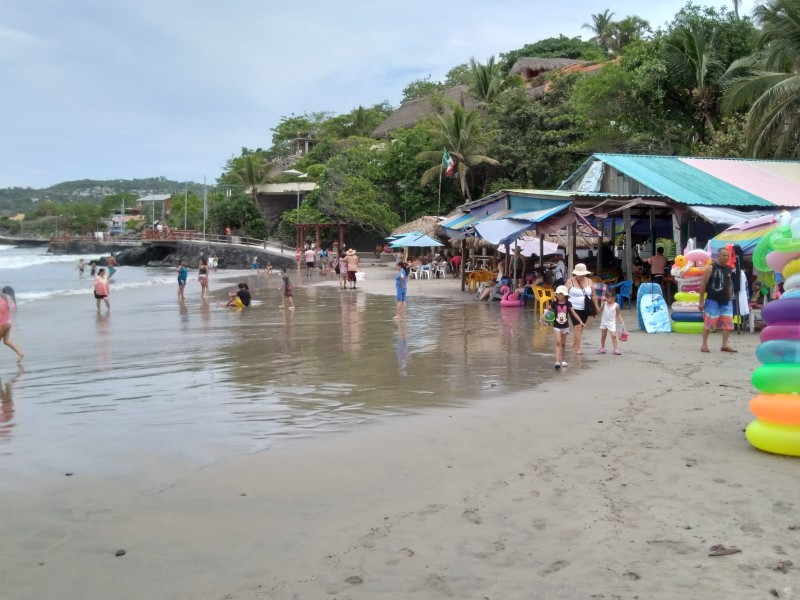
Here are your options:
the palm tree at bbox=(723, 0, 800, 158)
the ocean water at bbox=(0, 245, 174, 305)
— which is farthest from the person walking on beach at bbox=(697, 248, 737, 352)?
the ocean water at bbox=(0, 245, 174, 305)

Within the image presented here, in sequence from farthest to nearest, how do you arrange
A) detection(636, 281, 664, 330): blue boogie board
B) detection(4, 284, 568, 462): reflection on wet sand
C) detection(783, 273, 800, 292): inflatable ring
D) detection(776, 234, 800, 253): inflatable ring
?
detection(636, 281, 664, 330): blue boogie board, detection(4, 284, 568, 462): reflection on wet sand, detection(776, 234, 800, 253): inflatable ring, detection(783, 273, 800, 292): inflatable ring

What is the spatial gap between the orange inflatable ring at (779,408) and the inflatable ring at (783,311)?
621 millimetres

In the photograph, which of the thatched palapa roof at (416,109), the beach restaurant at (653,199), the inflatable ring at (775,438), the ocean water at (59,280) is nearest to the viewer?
the inflatable ring at (775,438)

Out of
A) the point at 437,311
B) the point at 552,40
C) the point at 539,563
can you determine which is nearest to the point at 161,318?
the point at 437,311

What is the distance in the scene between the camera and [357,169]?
47.4m

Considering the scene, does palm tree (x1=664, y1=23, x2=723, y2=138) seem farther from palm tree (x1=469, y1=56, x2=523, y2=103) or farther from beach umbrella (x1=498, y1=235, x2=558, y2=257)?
palm tree (x1=469, y1=56, x2=523, y2=103)

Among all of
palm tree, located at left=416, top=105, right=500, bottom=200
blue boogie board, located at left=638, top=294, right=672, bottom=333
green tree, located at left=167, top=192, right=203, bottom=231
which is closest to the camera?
blue boogie board, located at left=638, top=294, right=672, bottom=333

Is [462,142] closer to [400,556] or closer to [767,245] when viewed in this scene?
[767,245]

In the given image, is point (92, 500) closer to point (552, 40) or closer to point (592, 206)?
point (592, 206)

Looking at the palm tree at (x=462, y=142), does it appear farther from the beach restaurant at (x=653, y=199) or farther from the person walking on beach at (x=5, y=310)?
the person walking on beach at (x=5, y=310)

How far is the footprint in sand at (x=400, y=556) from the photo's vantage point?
3.98 meters

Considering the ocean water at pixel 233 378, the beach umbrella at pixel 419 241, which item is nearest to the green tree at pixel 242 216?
the beach umbrella at pixel 419 241

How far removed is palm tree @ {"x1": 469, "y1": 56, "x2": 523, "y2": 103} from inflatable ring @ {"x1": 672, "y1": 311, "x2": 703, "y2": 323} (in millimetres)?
35296

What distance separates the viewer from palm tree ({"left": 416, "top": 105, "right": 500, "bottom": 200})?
128ft
